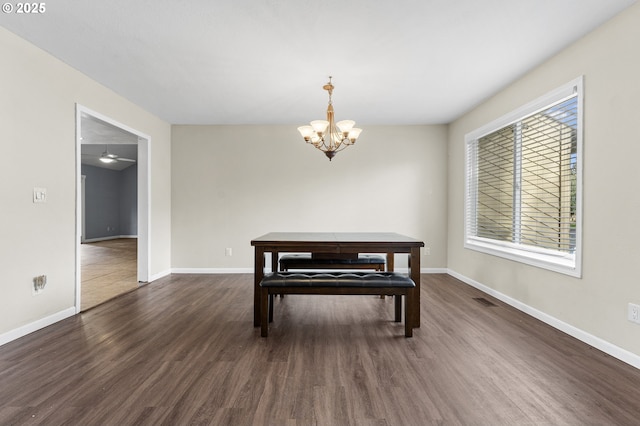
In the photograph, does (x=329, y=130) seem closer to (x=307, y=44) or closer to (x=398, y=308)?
(x=307, y=44)

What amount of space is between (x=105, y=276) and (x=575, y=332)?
575 cm

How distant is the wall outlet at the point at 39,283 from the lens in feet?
8.77

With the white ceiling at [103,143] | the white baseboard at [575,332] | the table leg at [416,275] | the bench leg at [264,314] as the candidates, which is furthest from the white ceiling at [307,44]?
the white baseboard at [575,332]

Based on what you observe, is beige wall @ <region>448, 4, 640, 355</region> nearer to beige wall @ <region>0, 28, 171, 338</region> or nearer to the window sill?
the window sill

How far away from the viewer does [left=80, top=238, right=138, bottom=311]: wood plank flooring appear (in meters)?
3.74

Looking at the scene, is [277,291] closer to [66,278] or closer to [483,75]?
[66,278]

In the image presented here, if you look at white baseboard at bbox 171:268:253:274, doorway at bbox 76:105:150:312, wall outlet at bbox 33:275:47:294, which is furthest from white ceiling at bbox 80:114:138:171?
white baseboard at bbox 171:268:253:274

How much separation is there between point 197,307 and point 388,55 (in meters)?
3.05

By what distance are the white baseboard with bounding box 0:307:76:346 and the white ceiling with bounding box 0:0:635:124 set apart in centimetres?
229

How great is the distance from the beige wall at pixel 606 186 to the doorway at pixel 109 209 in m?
4.42

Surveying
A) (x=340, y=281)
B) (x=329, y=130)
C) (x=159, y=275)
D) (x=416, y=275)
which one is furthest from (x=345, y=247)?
(x=159, y=275)

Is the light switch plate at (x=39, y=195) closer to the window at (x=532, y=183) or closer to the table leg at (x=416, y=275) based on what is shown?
the table leg at (x=416, y=275)

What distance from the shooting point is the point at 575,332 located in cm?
256

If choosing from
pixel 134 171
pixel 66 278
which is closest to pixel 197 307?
pixel 66 278
